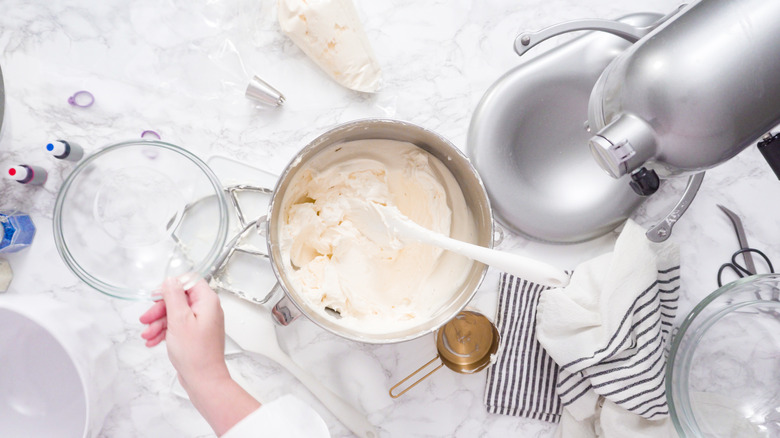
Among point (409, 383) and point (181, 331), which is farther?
point (409, 383)

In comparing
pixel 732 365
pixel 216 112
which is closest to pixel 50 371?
pixel 216 112

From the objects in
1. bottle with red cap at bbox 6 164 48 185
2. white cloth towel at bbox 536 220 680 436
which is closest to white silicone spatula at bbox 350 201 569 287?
white cloth towel at bbox 536 220 680 436

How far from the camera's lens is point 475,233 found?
29.5 inches

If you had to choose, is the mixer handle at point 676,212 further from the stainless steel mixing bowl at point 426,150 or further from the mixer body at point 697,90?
the stainless steel mixing bowl at point 426,150

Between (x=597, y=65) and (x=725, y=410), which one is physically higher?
(x=597, y=65)

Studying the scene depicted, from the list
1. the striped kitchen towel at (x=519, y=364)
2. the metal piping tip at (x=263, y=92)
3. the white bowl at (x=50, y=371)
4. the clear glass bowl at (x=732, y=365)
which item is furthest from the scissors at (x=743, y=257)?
the white bowl at (x=50, y=371)

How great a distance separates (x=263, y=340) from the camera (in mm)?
817

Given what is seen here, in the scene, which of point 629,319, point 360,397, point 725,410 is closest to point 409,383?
point 360,397

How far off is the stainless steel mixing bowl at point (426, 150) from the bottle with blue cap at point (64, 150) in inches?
15.2

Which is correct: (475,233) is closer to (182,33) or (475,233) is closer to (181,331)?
(181,331)

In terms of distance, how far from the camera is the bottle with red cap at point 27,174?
781 mm

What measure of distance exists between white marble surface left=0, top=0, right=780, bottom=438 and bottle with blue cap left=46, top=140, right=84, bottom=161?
43 millimetres

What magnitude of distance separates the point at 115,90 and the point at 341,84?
0.39 m

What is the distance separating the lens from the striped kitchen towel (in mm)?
841
